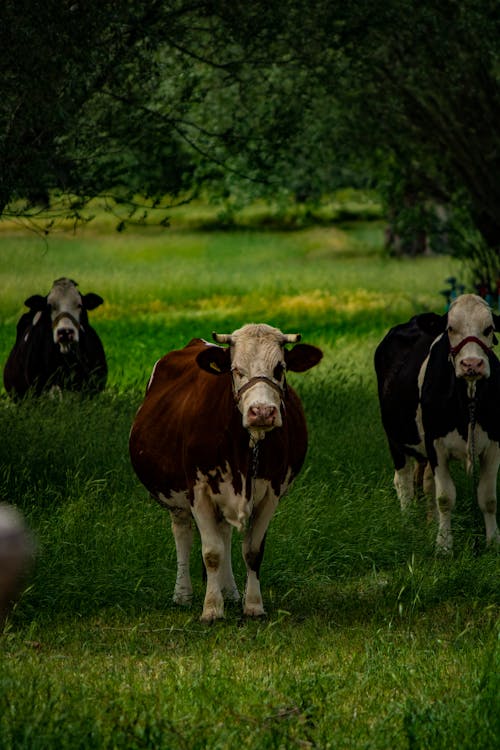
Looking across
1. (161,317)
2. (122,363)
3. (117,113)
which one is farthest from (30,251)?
(117,113)

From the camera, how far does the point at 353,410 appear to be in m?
16.9

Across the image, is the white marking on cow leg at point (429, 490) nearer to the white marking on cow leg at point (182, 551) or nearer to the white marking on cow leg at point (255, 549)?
the white marking on cow leg at point (182, 551)

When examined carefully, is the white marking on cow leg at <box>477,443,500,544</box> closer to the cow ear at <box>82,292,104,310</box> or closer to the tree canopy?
the tree canopy

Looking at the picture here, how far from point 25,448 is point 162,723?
7.69m

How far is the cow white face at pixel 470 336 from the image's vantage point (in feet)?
36.7

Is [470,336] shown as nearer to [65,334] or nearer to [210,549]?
[210,549]

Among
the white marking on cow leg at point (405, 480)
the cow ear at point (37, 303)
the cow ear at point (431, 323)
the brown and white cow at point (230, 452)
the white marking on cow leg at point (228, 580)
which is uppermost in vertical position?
the cow ear at point (37, 303)

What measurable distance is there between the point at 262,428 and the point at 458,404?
3.51 meters

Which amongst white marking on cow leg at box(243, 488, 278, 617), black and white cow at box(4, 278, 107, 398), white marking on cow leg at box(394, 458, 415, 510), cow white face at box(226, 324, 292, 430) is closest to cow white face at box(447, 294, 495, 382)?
white marking on cow leg at box(394, 458, 415, 510)

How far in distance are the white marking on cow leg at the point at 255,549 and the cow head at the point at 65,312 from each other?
7142 millimetres

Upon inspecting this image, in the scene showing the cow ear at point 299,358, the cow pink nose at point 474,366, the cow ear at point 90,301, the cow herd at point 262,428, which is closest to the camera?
the cow herd at point 262,428

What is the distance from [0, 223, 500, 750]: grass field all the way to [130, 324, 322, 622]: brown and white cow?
14.6 inches

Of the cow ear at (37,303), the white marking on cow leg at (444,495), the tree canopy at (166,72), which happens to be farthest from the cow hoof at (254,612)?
the cow ear at (37,303)

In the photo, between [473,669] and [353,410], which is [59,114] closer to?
[353,410]
